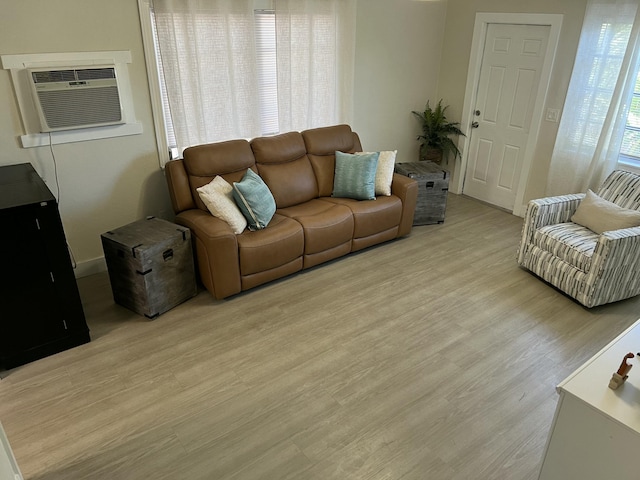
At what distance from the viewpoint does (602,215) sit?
11.8ft

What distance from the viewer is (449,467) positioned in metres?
2.21

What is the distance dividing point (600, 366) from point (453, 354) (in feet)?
3.82

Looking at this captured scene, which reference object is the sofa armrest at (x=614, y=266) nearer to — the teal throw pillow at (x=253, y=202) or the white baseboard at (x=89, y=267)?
the teal throw pillow at (x=253, y=202)

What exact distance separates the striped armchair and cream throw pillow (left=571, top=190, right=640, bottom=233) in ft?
0.21

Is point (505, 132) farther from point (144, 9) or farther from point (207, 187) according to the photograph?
point (144, 9)

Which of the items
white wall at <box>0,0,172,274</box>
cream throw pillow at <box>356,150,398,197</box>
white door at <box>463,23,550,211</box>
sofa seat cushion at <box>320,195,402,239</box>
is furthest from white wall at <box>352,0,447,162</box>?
white wall at <box>0,0,172,274</box>

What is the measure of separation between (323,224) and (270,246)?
533 mm

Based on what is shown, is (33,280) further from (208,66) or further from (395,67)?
(395,67)

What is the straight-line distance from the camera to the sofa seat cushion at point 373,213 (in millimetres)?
4035

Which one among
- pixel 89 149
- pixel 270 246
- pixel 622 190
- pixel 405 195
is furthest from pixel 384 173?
pixel 89 149

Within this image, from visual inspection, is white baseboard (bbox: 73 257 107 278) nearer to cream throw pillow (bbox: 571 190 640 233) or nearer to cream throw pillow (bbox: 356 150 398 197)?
cream throw pillow (bbox: 356 150 398 197)

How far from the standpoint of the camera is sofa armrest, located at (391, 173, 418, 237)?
429cm

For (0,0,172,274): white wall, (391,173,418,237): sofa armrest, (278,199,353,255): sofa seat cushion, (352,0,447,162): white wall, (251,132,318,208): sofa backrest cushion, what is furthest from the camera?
(352,0,447,162): white wall

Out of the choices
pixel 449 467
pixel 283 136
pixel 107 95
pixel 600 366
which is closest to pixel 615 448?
pixel 600 366
